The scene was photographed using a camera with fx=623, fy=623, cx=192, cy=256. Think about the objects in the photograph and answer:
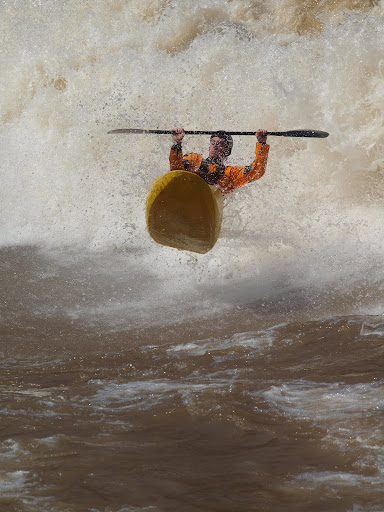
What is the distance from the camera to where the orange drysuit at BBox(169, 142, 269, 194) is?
16.9 feet

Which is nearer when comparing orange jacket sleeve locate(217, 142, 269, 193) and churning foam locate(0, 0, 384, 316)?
orange jacket sleeve locate(217, 142, 269, 193)

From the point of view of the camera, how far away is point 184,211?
5094mm

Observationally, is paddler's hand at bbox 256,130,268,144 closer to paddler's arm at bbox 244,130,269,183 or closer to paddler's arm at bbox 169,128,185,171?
paddler's arm at bbox 244,130,269,183

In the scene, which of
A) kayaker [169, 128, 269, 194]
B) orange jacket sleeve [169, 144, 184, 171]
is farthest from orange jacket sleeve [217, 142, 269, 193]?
orange jacket sleeve [169, 144, 184, 171]

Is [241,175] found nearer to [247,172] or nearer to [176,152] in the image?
[247,172]

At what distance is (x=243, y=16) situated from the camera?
30.6ft

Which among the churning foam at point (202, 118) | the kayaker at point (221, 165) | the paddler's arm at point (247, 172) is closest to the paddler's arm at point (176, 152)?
the kayaker at point (221, 165)

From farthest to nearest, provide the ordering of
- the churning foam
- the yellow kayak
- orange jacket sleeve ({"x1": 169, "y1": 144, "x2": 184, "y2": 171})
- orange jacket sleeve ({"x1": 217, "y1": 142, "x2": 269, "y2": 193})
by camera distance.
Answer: the churning foam → orange jacket sleeve ({"x1": 217, "y1": 142, "x2": 269, "y2": 193}) → orange jacket sleeve ({"x1": 169, "y1": 144, "x2": 184, "y2": 171}) → the yellow kayak

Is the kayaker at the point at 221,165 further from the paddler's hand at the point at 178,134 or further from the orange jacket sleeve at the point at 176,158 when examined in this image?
the paddler's hand at the point at 178,134

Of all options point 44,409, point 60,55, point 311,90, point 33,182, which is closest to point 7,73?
point 60,55

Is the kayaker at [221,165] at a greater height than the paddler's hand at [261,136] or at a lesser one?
lesser

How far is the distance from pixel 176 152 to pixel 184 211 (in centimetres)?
48

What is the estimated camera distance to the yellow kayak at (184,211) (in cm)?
495

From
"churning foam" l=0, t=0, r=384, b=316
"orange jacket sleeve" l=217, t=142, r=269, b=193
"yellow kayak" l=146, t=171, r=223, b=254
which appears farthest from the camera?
"churning foam" l=0, t=0, r=384, b=316
